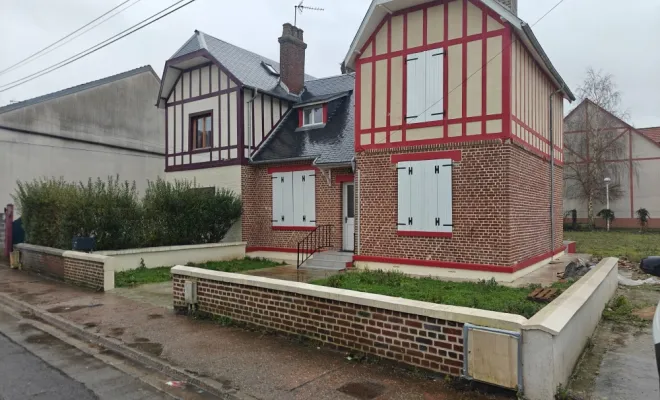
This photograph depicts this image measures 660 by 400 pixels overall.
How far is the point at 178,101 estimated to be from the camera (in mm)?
16734

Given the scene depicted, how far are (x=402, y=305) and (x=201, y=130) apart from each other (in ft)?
44.2

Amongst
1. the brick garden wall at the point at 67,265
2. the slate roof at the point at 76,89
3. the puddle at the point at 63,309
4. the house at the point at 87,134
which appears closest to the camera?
the puddle at the point at 63,309

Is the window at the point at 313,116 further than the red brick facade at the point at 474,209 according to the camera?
Yes

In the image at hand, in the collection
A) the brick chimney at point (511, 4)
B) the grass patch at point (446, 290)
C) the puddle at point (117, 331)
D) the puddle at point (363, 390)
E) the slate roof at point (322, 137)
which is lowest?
the puddle at point (117, 331)

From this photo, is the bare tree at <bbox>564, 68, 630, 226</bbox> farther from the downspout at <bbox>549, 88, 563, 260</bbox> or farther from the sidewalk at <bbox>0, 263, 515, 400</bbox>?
the sidewalk at <bbox>0, 263, 515, 400</bbox>

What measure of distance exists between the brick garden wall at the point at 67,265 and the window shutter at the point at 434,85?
8.09 m

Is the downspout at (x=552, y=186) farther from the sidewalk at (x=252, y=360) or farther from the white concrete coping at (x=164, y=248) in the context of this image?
the sidewalk at (x=252, y=360)

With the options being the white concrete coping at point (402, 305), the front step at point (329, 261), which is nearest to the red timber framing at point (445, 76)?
the front step at point (329, 261)

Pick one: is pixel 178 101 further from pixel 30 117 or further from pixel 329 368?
pixel 329 368

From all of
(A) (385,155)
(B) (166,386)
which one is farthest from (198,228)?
(B) (166,386)

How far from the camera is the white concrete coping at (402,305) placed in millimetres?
4055

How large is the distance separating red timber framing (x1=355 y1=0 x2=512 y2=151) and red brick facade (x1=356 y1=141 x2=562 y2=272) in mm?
294

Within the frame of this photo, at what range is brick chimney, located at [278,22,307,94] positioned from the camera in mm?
17469

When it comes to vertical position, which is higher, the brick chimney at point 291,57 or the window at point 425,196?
the brick chimney at point 291,57
